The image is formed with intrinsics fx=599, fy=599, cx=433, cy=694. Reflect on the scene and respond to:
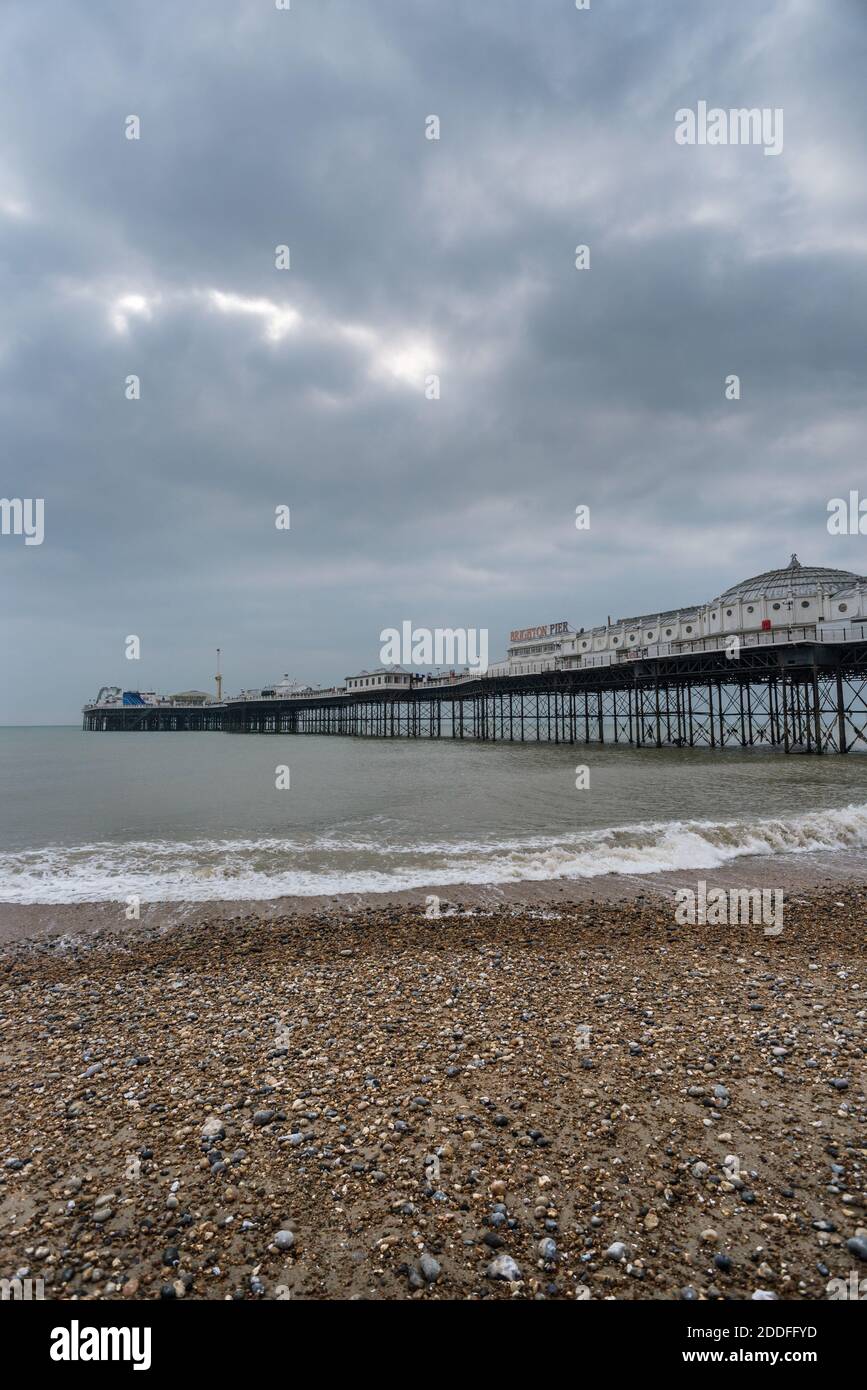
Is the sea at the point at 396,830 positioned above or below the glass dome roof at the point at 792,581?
below

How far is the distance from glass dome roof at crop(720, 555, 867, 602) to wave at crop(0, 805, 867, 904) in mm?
46174

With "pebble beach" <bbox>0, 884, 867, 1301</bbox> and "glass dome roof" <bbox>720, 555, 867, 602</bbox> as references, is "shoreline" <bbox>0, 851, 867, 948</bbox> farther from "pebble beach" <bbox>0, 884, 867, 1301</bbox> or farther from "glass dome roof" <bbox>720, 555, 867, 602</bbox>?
"glass dome roof" <bbox>720, 555, 867, 602</bbox>

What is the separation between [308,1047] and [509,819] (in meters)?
13.4

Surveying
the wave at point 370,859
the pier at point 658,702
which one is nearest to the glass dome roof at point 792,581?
the pier at point 658,702

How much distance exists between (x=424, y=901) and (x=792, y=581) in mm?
61373

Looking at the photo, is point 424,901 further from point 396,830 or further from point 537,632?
point 537,632

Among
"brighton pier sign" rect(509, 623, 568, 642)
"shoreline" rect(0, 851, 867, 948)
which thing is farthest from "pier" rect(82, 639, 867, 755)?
"shoreline" rect(0, 851, 867, 948)

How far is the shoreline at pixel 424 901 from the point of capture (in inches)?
370

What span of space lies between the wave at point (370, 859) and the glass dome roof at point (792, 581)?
151 feet

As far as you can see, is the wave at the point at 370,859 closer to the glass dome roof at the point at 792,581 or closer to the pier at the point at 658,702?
the pier at the point at 658,702

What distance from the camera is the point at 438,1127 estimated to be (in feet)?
13.3

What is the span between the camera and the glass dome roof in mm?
55500

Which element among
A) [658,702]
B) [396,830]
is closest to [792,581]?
[658,702]
